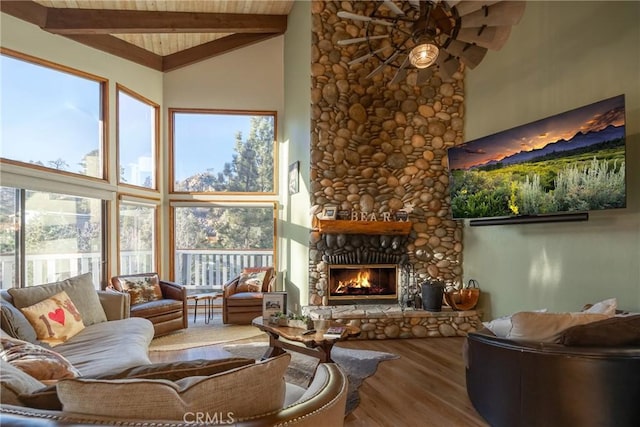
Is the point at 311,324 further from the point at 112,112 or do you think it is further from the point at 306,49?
the point at 112,112

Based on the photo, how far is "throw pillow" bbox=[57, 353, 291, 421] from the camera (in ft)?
3.70

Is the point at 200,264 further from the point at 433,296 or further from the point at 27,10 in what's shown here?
the point at 27,10

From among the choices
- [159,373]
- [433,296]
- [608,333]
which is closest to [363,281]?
[433,296]

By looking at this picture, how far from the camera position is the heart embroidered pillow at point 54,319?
10.2ft

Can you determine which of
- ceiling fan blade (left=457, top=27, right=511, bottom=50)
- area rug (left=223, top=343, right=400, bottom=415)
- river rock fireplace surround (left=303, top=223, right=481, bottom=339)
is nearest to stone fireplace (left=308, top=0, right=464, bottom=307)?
river rock fireplace surround (left=303, top=223, right=481, bottom=339)

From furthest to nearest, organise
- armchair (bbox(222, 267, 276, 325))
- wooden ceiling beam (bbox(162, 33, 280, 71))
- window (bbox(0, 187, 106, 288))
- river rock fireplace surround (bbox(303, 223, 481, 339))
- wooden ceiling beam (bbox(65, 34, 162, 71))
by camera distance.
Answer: wooden ceiling beam (bbox(162, 33, 280, 71))
armchair (bbox(222, 267, 276, 325))
wooden ceiling beam (bbox(65, 34, 162, 71))
river rock fireplace surround (bbox(303, 223, 481, 339))
window (bbox(0, 187, 106, 288))

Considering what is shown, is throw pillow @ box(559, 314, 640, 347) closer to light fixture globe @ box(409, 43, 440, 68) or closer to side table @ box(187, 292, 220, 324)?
light fixture globe @ box(409, 43, 440, 68)

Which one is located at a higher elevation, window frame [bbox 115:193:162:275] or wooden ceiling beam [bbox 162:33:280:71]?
wooden ceiling beam [bbox 162:33:280:71]

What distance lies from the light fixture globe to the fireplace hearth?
2711 mm

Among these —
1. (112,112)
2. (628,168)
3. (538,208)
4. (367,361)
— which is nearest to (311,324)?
(367,361)

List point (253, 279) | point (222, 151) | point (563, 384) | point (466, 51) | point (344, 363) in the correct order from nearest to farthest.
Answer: point (563, 384), point (466, 51), point (344, 363), point (253, 279), point (222, 151)

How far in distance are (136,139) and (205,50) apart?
6.39 feet

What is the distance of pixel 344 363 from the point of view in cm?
384

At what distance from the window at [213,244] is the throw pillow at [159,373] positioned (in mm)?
5451
